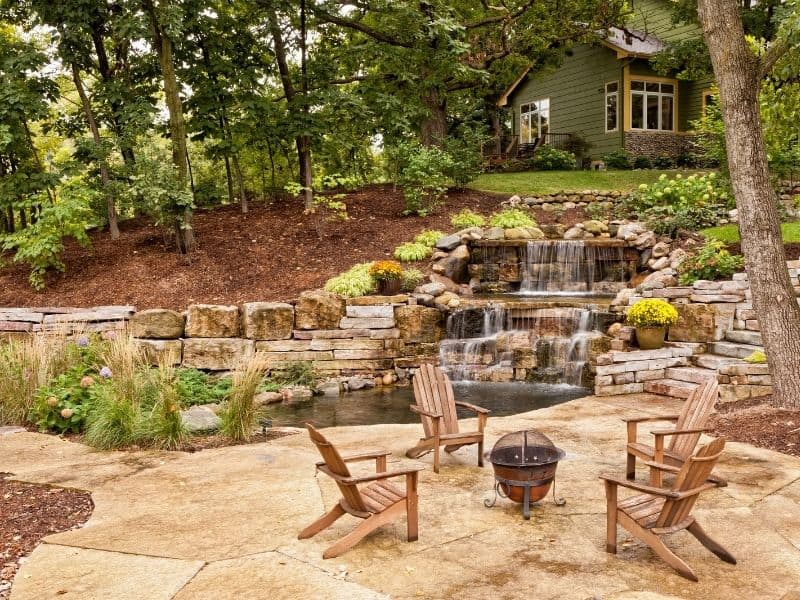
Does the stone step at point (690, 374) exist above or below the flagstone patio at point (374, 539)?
below

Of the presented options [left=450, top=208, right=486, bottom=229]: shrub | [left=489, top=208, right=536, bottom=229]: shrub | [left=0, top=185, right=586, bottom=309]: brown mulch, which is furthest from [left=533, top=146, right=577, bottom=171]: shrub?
[left=450, top=208, right=486, bottom=229]: shrub

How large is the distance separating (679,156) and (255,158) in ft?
46.1

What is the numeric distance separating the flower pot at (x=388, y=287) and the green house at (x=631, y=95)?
14066 millimetres

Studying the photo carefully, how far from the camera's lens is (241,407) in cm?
673

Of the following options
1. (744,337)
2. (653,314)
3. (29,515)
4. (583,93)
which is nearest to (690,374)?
(653,314)

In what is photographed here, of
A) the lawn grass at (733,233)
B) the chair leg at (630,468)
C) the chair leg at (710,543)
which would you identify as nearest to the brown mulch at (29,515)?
the chair leg at (710,543)

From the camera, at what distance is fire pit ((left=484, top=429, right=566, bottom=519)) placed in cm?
432

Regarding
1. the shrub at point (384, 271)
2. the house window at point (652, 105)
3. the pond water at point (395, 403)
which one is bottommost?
the pond water at point (395, 403)

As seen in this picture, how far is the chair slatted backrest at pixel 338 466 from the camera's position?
377 cm

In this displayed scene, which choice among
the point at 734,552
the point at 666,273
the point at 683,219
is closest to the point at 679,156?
the point at 683,219

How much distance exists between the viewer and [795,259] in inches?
396

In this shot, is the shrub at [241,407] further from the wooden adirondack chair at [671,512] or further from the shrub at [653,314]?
the shrub at [653,314]

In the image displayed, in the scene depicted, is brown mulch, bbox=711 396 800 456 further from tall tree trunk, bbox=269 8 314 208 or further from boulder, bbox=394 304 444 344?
tall tree trunk, bbox=269 8 314 208

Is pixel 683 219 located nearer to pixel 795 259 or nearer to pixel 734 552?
pixel 795 259
